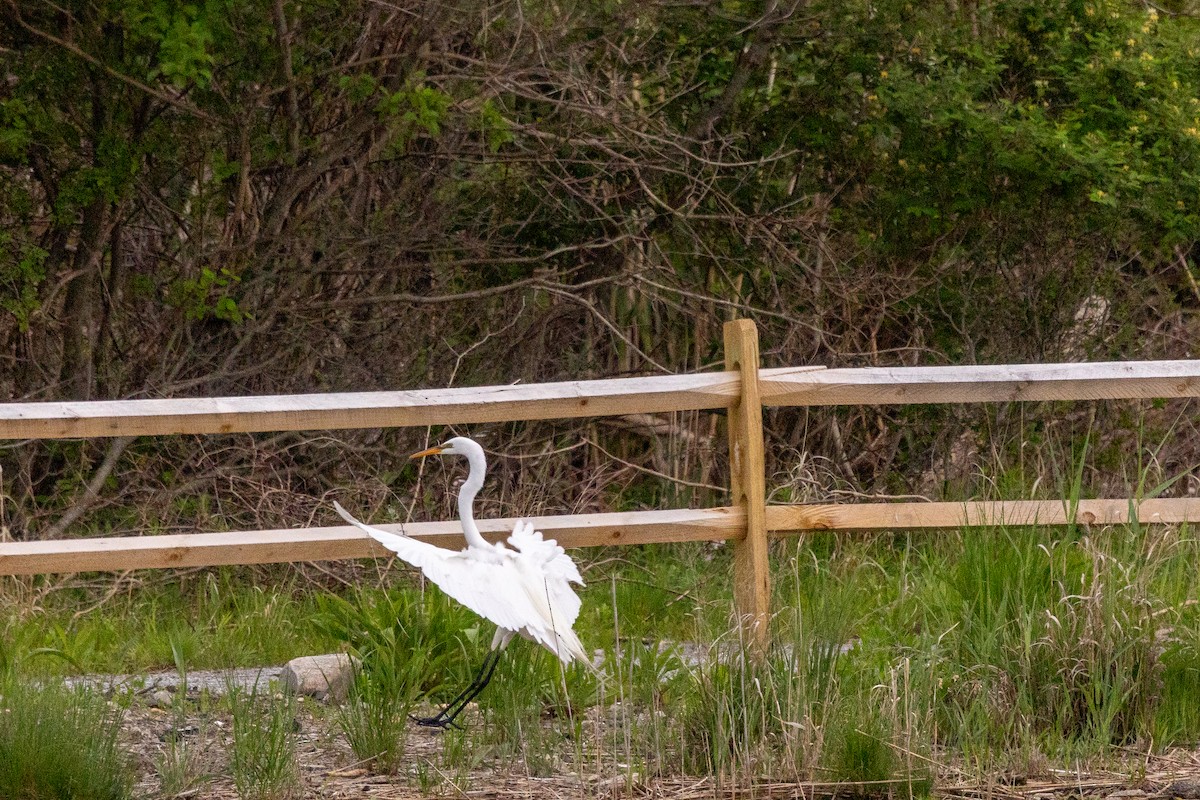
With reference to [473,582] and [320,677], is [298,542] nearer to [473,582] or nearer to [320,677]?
[320,677]

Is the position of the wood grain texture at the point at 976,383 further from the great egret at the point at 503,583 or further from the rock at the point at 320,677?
the rock at the point at 320,677

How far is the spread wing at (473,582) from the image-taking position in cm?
392

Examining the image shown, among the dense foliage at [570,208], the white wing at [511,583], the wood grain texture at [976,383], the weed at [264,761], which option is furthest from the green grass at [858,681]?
the dense foliage at [570,208]

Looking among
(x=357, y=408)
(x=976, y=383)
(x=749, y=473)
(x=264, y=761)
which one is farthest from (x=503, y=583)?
(x=976, y=383)

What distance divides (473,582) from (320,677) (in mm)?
1128

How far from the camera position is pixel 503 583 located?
4.01 m

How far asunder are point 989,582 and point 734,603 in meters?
0.78

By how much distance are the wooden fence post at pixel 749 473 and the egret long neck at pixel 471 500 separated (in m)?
0.99

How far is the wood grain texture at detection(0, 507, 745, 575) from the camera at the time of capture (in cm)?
447

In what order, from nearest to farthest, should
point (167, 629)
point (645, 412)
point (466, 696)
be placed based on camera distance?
point (466, 696)
point (645, 412)
point (167, 629)

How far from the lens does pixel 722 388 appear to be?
197 inches

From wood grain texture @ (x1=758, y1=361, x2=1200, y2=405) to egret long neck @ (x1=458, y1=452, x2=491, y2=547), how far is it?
1107 millimetres

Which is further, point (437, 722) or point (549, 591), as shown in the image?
point (437, 722)

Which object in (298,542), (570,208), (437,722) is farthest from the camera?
(570,208)
